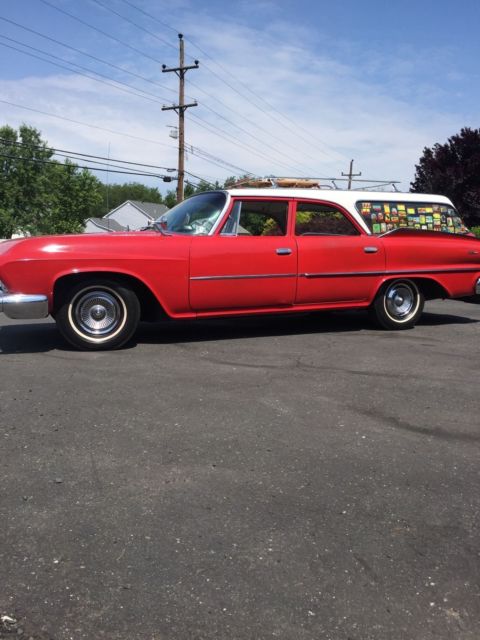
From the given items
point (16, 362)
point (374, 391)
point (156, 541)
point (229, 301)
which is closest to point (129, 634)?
point (156, 541)

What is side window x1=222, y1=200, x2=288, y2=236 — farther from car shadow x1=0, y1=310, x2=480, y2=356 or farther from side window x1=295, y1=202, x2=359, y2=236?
car shadow x1=0, y1=310, x2=480, y2=356

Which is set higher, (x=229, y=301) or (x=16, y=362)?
(x=229, y=301)

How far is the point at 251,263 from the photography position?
604 centimetres

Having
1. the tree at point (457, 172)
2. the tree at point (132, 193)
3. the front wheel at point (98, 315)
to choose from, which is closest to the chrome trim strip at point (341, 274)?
the front wheel at point (98, 315)

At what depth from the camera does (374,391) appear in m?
4.37

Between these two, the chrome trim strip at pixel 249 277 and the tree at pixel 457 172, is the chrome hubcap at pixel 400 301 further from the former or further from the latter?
the tree at pixel 457 172

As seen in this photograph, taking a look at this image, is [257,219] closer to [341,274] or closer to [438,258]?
[341,274]

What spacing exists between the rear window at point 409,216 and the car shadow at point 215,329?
124 cm

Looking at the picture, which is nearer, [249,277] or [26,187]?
[249,277]

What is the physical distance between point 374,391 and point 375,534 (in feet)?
6.87

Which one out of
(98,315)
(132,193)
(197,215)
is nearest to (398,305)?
(197,215)

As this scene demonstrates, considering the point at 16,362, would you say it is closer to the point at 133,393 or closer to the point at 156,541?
the point at 133,393

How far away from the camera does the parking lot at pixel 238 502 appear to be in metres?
1.89

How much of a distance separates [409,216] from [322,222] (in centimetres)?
124
